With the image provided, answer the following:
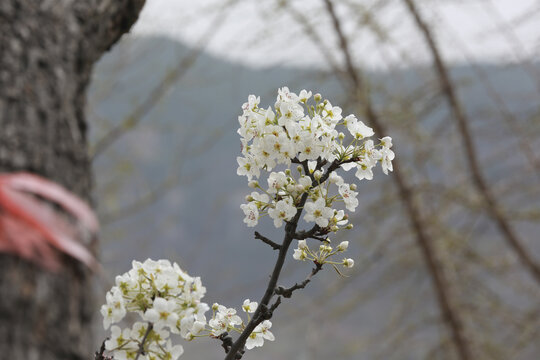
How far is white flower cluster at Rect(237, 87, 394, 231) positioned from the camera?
2.14ft

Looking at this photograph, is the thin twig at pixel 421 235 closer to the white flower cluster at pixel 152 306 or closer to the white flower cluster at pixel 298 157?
the white flower cluster at pixel 298 157

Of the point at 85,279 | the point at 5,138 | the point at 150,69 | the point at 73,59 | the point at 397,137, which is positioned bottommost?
the point at 85,279

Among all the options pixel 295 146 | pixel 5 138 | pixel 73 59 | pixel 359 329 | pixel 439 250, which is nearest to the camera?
pixel 295 146

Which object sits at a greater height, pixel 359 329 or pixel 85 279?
pixel 359 329

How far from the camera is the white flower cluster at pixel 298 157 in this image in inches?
25.6

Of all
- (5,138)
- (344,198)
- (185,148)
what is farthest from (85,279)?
(185,148)

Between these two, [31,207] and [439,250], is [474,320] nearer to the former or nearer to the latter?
[439,250]

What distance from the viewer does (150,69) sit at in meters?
5.09

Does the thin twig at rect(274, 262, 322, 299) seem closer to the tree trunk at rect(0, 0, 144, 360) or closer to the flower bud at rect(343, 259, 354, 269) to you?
the flower bud at rect(343, 259, 354, 269)

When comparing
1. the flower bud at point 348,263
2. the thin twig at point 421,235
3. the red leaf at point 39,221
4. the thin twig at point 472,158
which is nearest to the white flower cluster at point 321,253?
the flower bud at point 348,263

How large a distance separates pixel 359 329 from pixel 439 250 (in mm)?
14392

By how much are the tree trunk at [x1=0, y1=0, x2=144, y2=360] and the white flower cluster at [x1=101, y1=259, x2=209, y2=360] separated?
837 millimetres

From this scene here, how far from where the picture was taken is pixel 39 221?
1365 mm

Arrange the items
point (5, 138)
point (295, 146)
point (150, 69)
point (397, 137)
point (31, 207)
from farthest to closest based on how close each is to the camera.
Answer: point (150, 69), point (397, 137), point (5, 138), point (31, 207), point (295, 146)
